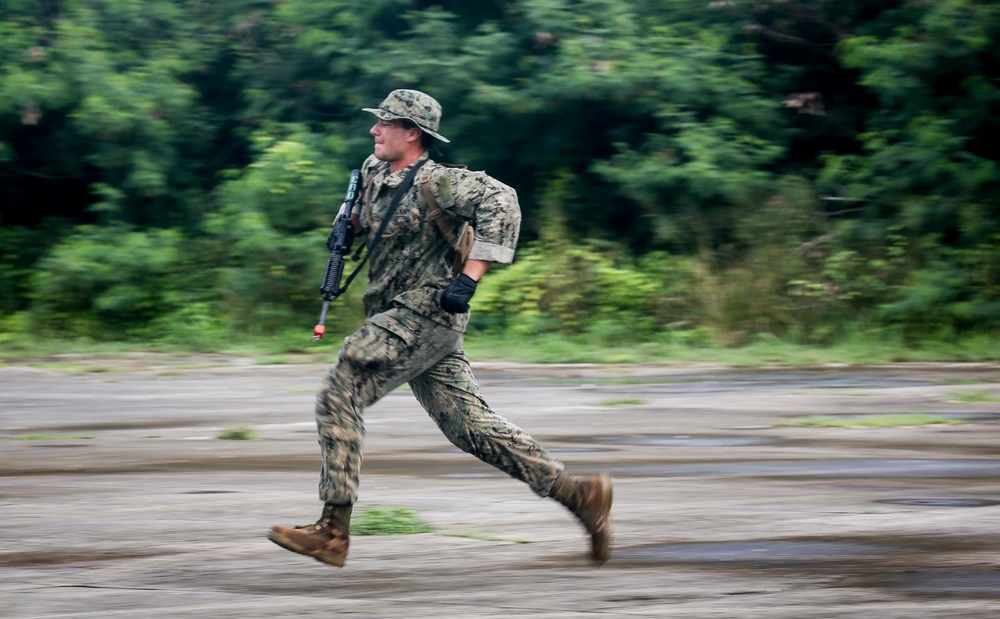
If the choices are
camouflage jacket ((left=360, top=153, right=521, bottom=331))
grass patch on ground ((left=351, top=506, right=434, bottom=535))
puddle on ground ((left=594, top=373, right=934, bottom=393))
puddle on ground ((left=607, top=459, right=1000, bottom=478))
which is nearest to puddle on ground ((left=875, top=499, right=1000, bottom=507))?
puddle on ground ((left=607, top=459, right=1000, bottom=478))

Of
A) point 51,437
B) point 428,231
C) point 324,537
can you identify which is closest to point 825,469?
point 428,231

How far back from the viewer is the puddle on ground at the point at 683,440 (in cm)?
933

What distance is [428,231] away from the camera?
5.76 meters

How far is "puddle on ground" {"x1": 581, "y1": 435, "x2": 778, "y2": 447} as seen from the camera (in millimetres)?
9328

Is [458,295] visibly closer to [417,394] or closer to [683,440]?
[417,394]

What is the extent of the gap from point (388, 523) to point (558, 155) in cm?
1385

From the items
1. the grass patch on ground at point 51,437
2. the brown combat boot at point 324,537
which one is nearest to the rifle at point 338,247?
the brown combat boot at point 324,537

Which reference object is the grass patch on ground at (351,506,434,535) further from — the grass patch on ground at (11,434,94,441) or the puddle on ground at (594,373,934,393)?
the puddle on ground at (594,373,934,393)

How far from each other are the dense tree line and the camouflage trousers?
11263mm

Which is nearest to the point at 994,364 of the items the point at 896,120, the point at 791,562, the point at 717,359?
the point at 717,359

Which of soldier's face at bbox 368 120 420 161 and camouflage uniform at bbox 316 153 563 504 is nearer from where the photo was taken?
camouflage uniform at bbox 316 153 563 504

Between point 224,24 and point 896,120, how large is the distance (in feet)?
30.2

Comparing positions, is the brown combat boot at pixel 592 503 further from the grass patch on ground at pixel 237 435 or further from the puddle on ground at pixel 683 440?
the grass patch on ground at pixel 237 435

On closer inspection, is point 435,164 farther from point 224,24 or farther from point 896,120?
point 224,24
